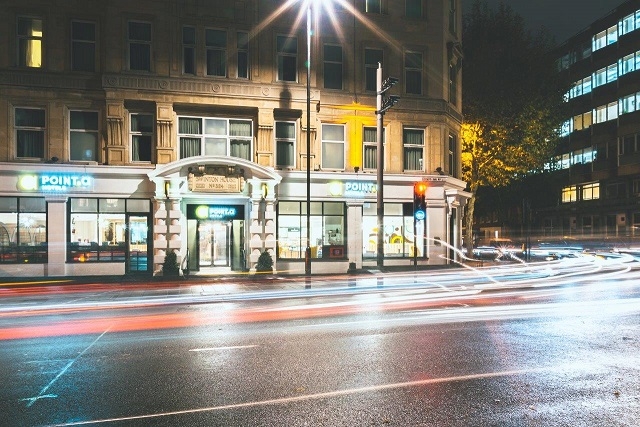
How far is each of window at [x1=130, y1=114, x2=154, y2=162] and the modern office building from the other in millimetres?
42495

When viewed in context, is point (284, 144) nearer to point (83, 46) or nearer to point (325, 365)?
point (83, 46)

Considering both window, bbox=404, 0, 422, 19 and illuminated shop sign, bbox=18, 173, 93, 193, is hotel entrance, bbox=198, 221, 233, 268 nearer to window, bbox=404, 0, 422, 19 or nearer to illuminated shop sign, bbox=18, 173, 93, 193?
illuminated shop sign, bbox=18, 173, 93, 193

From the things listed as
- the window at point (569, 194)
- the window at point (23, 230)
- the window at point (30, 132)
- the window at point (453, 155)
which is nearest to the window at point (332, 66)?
the window at point (453, 155)

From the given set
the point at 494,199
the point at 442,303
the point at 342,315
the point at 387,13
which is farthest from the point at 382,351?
the point at 494,199

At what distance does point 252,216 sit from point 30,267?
10.3 m

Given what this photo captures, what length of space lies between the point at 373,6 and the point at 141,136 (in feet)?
46.7

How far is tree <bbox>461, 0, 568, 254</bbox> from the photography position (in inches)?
1352

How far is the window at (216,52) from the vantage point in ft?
87.5

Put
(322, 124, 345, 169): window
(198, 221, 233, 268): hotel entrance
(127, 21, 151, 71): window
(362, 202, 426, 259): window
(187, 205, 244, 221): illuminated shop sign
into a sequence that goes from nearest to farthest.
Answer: (127, 21, 151, 71): window < (187, 205, 244, 221): illuminated shop sign < (198, 221, 233, 268): hotel entrance < (322, 124, 345, 169): window < (362, 202, 426, 259): window

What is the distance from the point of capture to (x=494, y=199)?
63125 mm

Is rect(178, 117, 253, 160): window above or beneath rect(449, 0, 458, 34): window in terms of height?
beneath

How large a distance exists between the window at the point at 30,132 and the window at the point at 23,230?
216 cm

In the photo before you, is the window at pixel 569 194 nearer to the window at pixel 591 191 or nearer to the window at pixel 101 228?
the window at pixel 591 191

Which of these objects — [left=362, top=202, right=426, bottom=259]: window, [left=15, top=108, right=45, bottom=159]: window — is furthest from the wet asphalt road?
[left=362, top=202, right=426, bottom=259]: window
